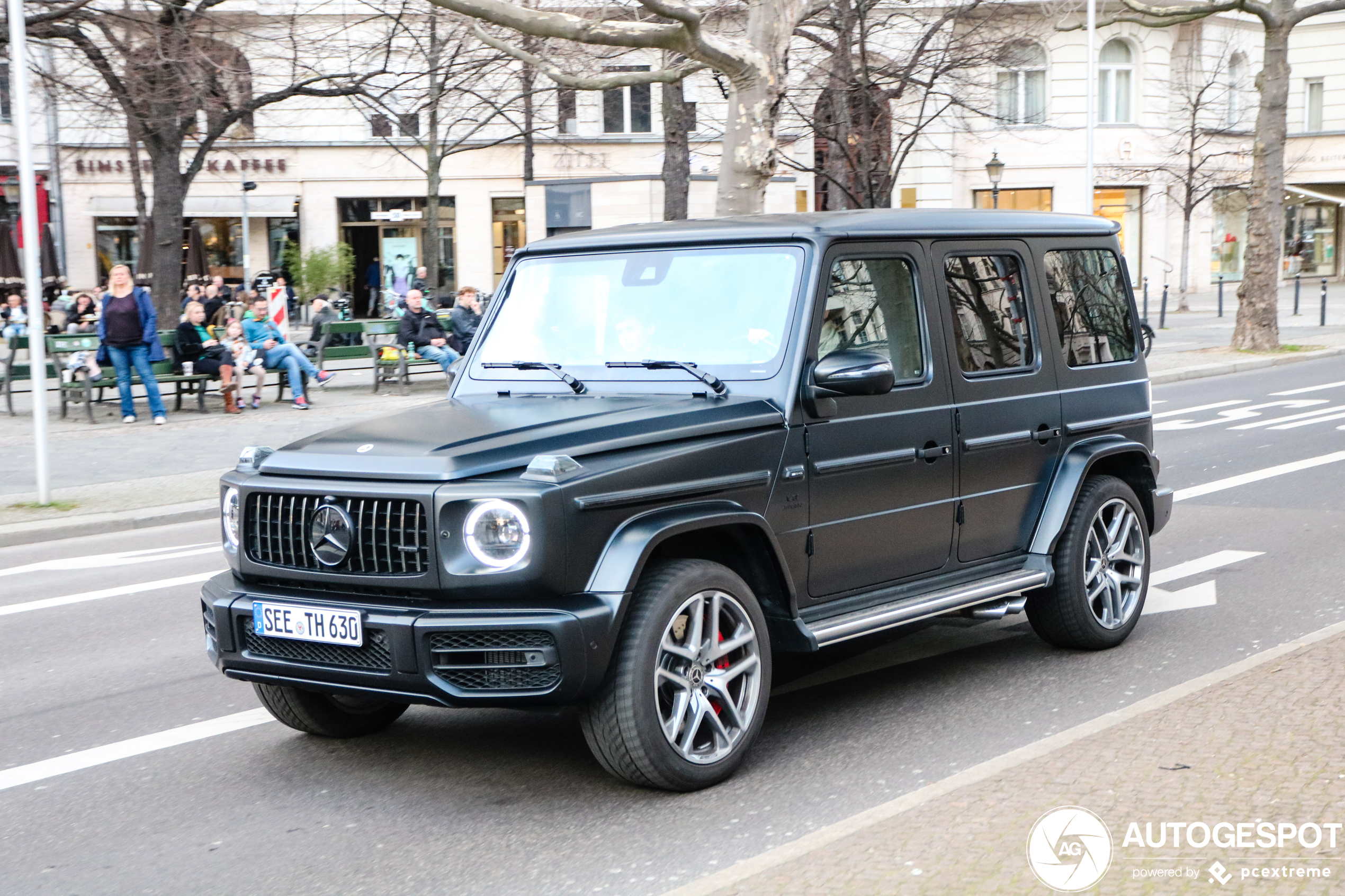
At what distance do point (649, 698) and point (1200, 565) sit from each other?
5087mm

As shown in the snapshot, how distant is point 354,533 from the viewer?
15.3ft

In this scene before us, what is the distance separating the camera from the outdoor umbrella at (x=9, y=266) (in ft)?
122

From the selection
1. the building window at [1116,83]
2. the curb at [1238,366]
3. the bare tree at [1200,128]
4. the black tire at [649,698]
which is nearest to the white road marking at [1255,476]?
the black tire at [649,698]

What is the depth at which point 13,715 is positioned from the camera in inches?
243

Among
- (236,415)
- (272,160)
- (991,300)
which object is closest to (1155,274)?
(272,160)

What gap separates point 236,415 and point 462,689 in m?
14.4

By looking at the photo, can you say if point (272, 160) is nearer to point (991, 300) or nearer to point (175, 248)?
point (175, 248)

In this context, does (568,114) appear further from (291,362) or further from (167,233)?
(291,362)

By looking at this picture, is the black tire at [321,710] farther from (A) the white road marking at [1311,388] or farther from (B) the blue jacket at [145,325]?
(A) the white road marking at [1311,388]

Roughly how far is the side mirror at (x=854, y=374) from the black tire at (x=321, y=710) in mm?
1923

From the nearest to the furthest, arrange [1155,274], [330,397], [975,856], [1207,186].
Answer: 1. [975,856]
2. [330,397]
3. [1207,186]
4. [1155,274]

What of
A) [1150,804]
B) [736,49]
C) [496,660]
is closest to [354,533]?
[496,660]

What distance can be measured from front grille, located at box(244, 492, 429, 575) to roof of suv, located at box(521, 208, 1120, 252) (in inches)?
70.3

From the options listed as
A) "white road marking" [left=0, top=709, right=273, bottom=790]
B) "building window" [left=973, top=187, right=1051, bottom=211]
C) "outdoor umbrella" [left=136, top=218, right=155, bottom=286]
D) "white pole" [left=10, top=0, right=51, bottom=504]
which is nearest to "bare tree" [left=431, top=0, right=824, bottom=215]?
"white pole" [left=10, top=0, right=51, bottom=504]
